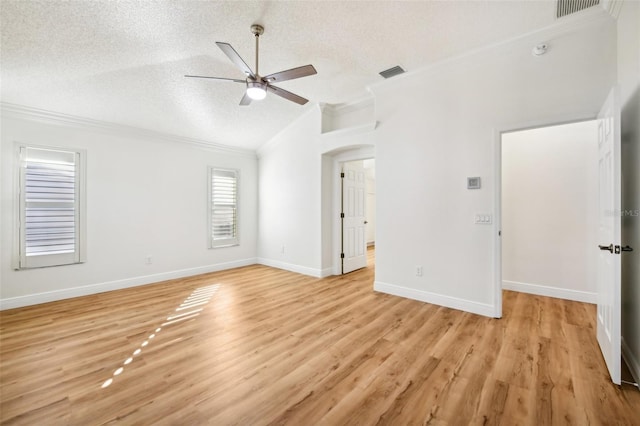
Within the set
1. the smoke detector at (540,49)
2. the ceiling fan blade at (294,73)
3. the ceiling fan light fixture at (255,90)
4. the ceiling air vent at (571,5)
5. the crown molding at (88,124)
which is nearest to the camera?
the ceiling air vent at (571,5)

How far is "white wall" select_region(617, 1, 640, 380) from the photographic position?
2018 millimetres

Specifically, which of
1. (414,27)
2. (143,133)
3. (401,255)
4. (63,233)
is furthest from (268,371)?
(143,133)

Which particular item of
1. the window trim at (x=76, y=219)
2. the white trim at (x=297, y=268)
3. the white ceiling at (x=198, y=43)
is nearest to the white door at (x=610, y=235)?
the white ceiling at (x=198, y=43)

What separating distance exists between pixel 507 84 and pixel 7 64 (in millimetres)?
Answer: 5411

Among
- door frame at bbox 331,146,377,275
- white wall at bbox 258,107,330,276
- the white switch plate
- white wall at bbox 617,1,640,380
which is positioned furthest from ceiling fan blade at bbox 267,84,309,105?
white wall at bbox 617,1,640,380

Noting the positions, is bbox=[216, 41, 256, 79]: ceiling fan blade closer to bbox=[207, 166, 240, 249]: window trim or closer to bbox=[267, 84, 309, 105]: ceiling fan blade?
bbox=[267, 84, 309, 105]: ceiling fan blade

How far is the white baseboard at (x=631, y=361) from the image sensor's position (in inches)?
76.7

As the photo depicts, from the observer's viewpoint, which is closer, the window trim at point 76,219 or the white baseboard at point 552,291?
the window trim at point 76,219

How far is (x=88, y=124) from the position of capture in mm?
4066

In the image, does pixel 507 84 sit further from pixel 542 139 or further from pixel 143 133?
pixel 143 133

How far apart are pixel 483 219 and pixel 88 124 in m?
5.70

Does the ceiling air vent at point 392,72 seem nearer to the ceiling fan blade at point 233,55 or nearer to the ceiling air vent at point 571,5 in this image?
the ceiling air vent at point 571,5

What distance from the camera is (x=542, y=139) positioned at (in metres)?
3.97

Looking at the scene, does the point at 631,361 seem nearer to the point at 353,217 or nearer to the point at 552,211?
the point at 552,211
